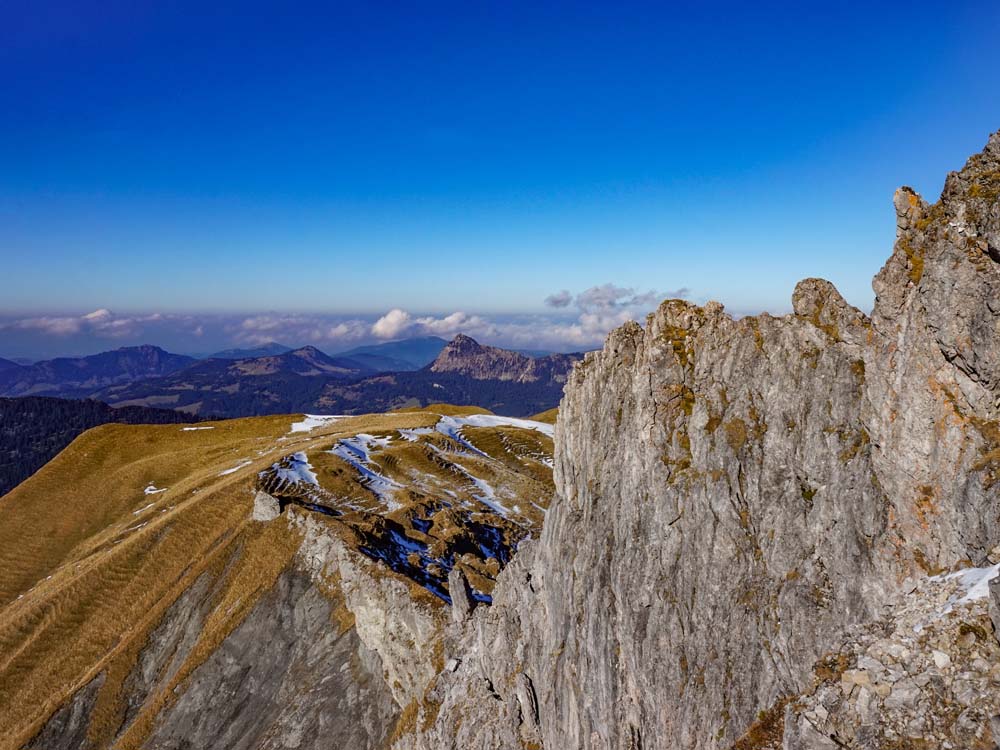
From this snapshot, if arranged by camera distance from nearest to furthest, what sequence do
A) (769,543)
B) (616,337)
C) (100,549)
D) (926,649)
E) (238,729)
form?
(926,649)
(769,543)
(616,337)
(238,729)
(100,549)

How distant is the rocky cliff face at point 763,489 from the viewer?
1952 cm

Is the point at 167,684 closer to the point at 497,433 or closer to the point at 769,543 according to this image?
the point at 769,543

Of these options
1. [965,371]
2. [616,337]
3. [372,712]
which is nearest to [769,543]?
[965,371]

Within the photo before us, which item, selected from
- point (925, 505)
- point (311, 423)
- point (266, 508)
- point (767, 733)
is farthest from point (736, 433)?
point (311, 423)

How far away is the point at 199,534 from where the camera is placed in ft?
275

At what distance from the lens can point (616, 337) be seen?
114 ft

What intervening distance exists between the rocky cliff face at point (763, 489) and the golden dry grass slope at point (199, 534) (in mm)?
23757

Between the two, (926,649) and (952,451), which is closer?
(926,649)

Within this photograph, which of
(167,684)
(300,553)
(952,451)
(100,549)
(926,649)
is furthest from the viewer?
(100,549)

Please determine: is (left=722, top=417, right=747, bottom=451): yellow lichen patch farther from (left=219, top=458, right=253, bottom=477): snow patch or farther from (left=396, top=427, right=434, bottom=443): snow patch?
(left=219, top=458, right=253, bottom=477): snow patch

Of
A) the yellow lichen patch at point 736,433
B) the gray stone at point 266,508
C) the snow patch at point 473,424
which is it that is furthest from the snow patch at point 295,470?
the yellow lichen patch at point 736,433

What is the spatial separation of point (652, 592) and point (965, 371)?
17.5 m

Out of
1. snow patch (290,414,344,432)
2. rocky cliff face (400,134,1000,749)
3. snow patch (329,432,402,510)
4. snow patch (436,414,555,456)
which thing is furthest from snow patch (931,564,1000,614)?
snow patch (290,414,344,432)

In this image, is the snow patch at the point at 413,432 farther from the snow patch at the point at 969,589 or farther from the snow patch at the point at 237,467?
the snow patch at the point at 969,589
